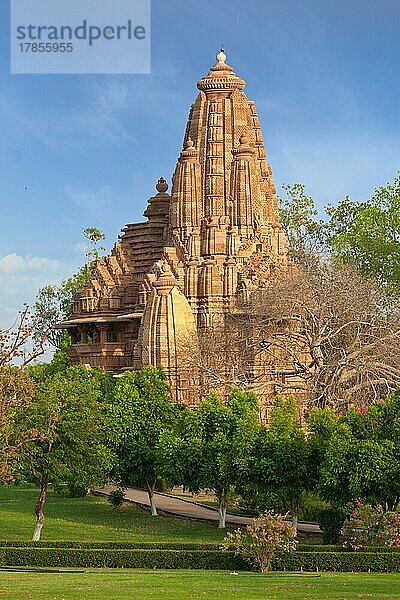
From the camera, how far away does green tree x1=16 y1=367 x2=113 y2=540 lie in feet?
108

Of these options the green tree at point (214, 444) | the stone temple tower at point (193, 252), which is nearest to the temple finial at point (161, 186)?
the stone temple tower at point (193, 252)

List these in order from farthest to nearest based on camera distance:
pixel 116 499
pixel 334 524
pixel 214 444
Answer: pixel 116 499, pixel 214 444, pixel 334 524

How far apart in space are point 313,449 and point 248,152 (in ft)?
81.6

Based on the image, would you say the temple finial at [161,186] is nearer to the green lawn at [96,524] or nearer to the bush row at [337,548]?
the green lawn at [96,524]

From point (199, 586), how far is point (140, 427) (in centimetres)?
1650

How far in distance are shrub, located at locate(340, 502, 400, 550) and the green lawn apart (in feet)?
18.6

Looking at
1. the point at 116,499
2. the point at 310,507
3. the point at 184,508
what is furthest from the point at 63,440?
the point at 310,507

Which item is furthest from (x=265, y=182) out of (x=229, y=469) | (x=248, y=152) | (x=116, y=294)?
(x=229, y=469)

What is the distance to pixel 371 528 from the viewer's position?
2791 centimetres

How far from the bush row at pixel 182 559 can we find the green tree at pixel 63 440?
15.6 ft

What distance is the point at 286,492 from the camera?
3312 centimetres

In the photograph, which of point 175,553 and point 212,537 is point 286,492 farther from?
point 175,553

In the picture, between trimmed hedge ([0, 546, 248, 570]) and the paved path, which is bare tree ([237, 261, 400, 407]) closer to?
the paved path

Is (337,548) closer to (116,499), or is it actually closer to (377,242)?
(116,499)
